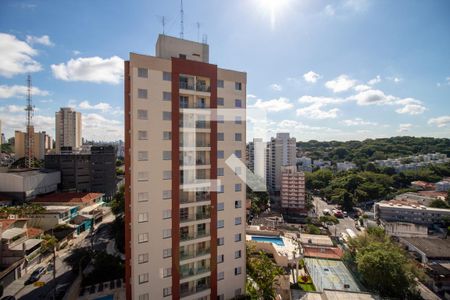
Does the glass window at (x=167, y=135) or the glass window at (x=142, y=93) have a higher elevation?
the glass window at (x=142, y=93)

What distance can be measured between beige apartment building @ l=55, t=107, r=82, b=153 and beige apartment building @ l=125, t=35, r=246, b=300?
77.8 metres

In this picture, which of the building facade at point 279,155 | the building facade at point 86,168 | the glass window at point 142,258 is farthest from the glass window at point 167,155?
the building facade at point 279,155

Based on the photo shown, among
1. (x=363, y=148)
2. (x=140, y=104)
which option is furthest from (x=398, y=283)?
(x=363, y=148)

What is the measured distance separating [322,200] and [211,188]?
202 feet

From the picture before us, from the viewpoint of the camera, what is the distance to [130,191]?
44.1 feet

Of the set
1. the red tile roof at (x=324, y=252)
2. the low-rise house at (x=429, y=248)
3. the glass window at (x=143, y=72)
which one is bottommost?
the low-rise house at (x=429, y=248)

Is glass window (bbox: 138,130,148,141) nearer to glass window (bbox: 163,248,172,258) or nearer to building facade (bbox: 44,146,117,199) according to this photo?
glass window (bbox: 163,248,172,258)

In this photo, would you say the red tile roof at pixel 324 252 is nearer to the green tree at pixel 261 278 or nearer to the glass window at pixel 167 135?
the green tree at pixel 261 278

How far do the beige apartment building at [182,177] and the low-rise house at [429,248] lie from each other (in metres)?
26.4

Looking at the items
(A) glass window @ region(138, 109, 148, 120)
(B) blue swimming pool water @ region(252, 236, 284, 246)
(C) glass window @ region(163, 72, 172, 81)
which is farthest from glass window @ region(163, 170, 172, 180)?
(B) blue swimming pool water @ region(252, 236, 284, 246)

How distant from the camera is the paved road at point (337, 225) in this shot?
43.5 metres

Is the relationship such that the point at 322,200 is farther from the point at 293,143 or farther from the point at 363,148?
the point at 363,148

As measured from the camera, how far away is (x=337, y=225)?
1847 inches

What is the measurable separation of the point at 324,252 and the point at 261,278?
1529 cm
